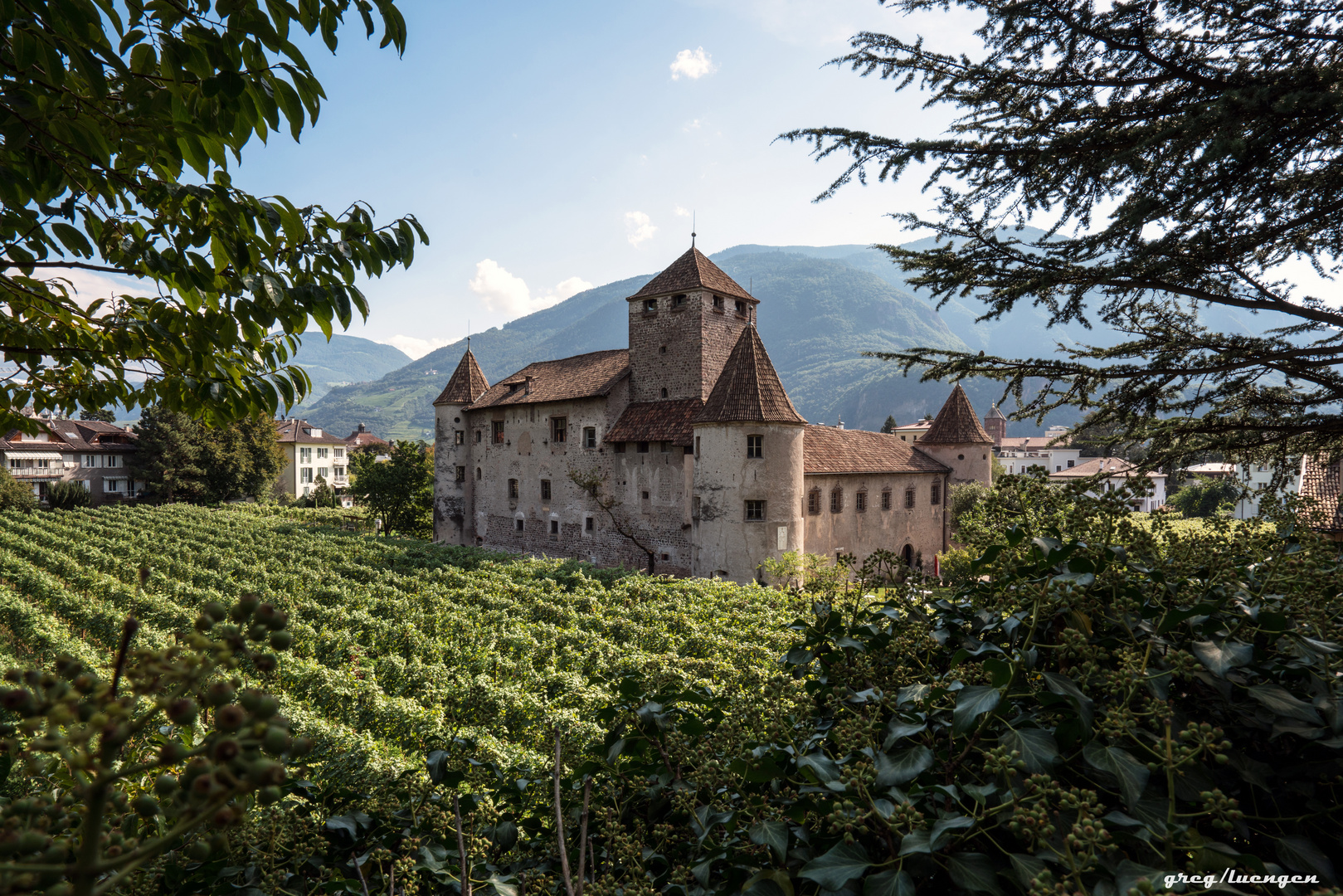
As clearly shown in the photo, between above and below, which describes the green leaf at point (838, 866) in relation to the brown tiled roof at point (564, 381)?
below

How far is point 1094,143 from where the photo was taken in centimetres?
644

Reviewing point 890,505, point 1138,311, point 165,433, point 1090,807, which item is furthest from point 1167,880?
point 165,433

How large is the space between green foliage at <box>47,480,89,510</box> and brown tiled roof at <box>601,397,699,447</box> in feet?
164

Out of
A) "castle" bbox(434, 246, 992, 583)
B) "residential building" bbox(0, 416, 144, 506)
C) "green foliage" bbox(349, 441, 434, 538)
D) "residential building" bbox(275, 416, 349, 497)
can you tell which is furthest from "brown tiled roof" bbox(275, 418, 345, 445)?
"castle" bbox(434, 246, 992, 583)

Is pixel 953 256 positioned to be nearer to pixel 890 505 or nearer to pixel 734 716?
pixel 734 716

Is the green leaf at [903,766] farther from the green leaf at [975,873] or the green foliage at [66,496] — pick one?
the green foliage at [66,496]

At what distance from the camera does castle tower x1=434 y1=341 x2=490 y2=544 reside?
123 feet

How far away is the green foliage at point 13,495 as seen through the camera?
47162mm

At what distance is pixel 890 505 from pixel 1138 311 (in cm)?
2402

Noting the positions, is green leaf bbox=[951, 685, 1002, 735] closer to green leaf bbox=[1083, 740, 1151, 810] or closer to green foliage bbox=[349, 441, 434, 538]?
green leaf bbox=[1083, 740, 1151, 810]

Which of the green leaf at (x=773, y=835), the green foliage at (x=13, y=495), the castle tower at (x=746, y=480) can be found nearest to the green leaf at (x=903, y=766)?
the green leaf at (x=773, y=835)

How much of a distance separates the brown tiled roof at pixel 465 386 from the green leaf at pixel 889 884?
38.0 meters

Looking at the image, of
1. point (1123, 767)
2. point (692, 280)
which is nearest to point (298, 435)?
point (692, 280)

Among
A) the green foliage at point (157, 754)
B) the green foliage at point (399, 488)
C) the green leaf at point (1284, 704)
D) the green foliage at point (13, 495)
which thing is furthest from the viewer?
the green foliage at point (13, 495)
